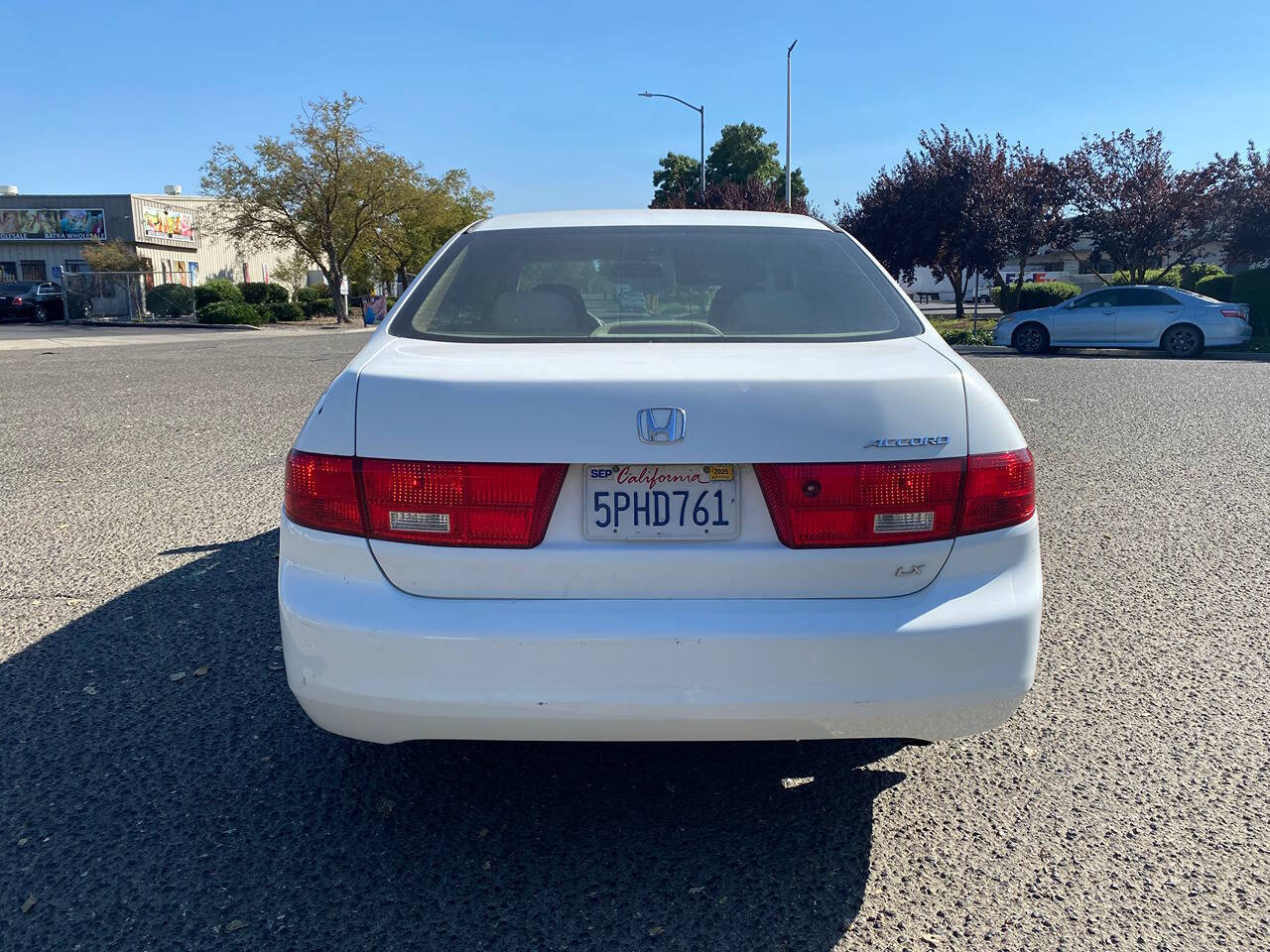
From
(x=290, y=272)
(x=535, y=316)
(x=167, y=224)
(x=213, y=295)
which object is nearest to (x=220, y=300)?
(x=213, y=295)

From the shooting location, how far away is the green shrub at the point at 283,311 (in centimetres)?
4310

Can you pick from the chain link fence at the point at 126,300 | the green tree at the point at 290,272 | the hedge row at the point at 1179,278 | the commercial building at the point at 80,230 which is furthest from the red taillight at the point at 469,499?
the green tree at the point at 290,272

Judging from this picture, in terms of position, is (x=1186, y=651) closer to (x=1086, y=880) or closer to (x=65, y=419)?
(x=1086, y=880)

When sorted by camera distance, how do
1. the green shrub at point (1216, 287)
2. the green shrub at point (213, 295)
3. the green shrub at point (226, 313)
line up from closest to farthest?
the green shrub at point (1216, 287), the green shrub at point (226, 313), the green shrub at point (213, 295)

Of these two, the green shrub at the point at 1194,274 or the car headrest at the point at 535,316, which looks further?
the green shrub at the point at 1194,274

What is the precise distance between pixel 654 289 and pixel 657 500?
4.19 ft

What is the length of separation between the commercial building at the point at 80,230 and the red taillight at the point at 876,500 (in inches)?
2049

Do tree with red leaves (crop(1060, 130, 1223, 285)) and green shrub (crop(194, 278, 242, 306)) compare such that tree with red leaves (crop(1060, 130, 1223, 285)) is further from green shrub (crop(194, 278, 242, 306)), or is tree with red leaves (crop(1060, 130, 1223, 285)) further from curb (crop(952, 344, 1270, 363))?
green shrub (crop(194, 278, 242, 306))

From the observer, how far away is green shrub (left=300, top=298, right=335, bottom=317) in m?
47.7

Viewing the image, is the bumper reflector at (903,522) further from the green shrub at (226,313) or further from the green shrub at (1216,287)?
the green shrub at (226,313)

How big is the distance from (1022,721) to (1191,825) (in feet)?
2.29

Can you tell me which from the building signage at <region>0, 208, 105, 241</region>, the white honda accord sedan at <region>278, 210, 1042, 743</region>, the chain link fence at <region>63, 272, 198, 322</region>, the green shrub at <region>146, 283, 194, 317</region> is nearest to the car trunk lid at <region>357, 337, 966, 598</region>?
the white honda accord sedan at <region>278, 210, 1042, 743</region>

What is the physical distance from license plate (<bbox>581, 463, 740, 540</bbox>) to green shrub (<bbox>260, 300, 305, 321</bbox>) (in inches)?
1707

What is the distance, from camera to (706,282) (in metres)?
3.34
